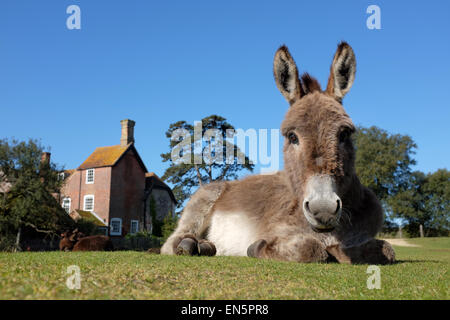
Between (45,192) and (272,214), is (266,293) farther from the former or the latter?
(45,192)

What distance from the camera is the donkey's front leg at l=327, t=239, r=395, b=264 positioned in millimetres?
5594

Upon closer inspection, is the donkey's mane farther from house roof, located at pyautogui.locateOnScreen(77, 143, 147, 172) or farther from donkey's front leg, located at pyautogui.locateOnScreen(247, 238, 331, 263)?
house roof, located at pyautogui.locateOnScreen(77, 143, 147, 172)

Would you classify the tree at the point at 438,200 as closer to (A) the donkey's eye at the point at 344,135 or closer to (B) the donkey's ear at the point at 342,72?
(B) the donkey's ear at the point at 342,72

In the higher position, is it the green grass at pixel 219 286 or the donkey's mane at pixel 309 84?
the donkey's mane at pixel 309 84

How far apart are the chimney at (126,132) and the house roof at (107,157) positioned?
77 centimetres

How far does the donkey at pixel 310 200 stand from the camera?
4797mm

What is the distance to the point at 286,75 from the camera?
6109 millimetres

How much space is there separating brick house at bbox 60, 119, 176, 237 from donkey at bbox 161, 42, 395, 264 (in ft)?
123

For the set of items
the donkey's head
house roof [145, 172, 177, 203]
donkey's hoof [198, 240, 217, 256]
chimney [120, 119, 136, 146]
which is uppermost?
chimney [120, 119, 136, 146]

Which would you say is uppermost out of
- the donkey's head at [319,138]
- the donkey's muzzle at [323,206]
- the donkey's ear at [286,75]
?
the donkey's ear at [286,75]

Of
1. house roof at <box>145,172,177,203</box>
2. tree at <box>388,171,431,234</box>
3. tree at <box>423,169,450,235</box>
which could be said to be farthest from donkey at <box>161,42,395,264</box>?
tree at <box>423,169,450,235</box>

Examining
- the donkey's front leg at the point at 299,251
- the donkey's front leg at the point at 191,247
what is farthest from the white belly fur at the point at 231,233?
the donkey's front leg at the point at 299,251

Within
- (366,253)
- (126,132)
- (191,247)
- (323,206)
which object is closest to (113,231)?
(126,132)
